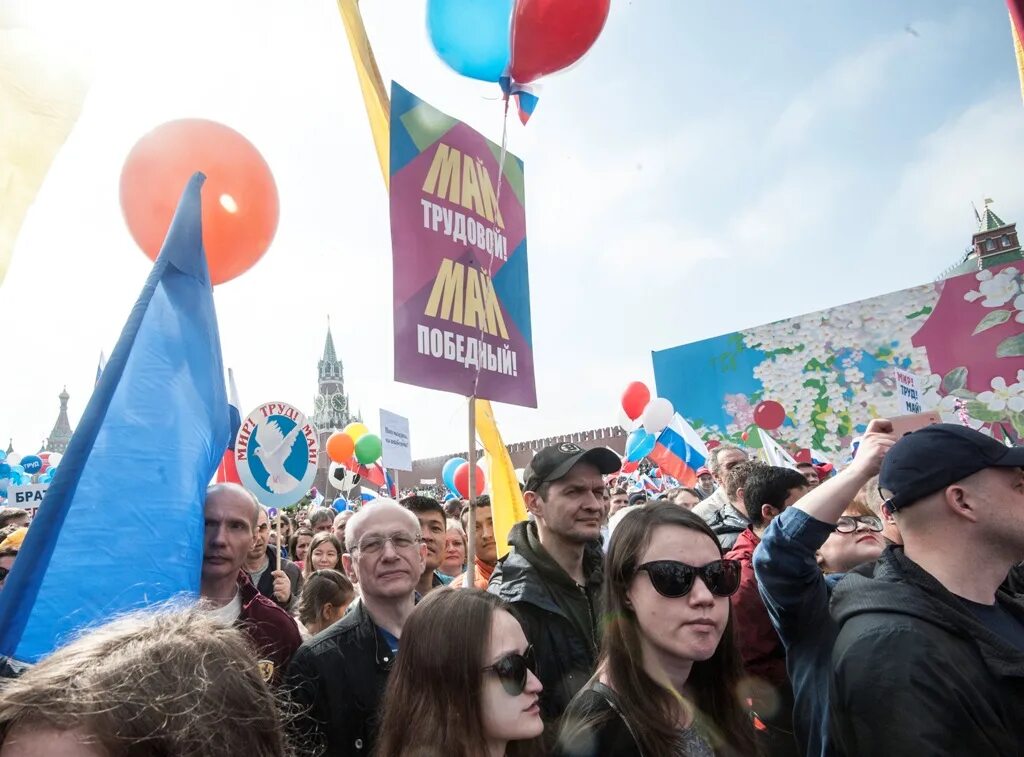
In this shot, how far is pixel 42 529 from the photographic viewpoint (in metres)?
1.68

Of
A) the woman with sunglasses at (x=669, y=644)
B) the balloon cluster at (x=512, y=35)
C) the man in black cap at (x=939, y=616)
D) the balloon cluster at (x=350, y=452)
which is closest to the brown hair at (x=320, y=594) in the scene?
the woman with sunglasses at (x=669, y=644)

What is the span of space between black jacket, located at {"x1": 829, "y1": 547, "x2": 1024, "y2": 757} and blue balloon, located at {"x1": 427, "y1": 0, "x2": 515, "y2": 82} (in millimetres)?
2936

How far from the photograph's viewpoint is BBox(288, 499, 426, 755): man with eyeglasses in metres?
1.91

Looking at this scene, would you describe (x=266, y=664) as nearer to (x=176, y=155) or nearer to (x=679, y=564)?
(x=679, y=564)

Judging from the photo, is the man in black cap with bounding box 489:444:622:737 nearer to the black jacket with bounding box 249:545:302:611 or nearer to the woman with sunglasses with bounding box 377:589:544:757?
the woman with sunglasses with bounding box 377:589:544:757

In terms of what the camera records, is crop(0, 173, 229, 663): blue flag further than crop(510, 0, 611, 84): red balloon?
No

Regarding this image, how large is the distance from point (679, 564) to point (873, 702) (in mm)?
485

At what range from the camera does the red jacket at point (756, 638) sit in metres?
2.35

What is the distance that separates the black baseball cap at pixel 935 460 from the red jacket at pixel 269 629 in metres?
1.90

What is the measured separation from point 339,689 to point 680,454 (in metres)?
8.72

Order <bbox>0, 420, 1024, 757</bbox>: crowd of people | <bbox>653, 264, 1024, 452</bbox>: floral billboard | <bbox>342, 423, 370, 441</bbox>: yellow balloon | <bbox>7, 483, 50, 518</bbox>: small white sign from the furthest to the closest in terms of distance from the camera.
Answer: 1. <bbox>653, 264, 1024, 452</bbox>: floral billboard
2. <bbox>342, 423, 370, 441</bbox>: yellow balloon
3. <bbox>7, 483, 50, 518</bbox>: small white sign
4. <bbox>0, 420, 1024, 757</bbox>: crowd of people

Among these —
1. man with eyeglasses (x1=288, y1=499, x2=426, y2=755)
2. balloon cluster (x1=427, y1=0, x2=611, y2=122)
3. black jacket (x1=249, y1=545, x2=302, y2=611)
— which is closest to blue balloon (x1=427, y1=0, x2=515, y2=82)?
balloon cluster (x1=427, y1=0, x2=611, y2=122)

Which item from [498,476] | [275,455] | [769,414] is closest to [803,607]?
[498,476]

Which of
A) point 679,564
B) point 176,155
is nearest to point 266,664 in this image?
point 679,564
